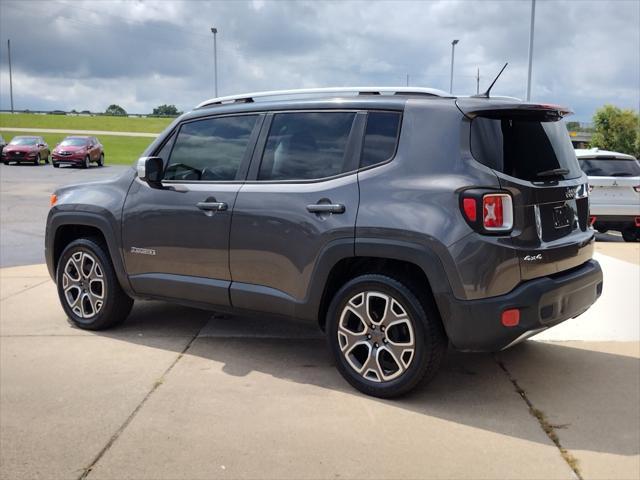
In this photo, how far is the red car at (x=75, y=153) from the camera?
3259 cm

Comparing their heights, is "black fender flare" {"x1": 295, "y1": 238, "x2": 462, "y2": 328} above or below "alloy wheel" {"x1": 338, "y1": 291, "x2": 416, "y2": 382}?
above

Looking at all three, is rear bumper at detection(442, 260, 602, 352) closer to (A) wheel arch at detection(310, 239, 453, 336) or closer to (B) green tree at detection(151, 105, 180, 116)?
(A) wheel arch at detection(310, 239, 453, 336)

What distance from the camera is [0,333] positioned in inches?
223

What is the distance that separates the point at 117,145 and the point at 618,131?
129 ft

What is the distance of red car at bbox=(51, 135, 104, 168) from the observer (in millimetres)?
32594

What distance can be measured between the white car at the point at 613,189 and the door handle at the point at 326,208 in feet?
26.7

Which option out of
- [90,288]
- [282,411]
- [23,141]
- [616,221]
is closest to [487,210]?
[282,411]

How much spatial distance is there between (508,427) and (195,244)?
2.50 meters

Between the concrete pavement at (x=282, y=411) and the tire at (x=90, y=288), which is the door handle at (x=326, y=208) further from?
the tire at (x=90, y=288)

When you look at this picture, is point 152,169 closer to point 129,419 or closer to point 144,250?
A: point 144,250

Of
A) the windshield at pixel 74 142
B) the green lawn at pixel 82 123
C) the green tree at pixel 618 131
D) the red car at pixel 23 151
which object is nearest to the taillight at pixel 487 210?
the windshield at pixel 74 142

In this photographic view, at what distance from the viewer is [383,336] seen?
410 centimetres

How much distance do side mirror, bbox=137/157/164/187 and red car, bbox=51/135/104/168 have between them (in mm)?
29437

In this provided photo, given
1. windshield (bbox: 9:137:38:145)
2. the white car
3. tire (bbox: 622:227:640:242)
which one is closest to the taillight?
the white car
